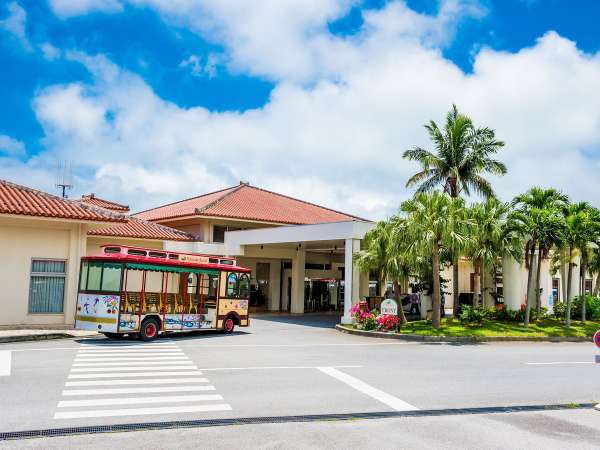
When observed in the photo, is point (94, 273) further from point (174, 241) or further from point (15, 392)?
point (174, 241)

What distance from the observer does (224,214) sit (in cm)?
3375

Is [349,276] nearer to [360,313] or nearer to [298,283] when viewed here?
[360,313]

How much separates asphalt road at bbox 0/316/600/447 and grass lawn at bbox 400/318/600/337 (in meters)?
3.87

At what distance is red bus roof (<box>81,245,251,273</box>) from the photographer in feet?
60.2

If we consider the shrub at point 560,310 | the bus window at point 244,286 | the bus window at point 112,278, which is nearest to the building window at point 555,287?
the shrub at point 560,310

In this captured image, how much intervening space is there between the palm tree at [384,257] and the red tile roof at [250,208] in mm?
10326

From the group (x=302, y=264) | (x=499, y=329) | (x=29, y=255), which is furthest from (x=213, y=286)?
(x=302, y=264)

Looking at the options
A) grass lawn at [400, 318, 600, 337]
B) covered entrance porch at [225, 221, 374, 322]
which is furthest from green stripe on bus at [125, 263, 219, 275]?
grass lawn at [400, 318, 600, 337]

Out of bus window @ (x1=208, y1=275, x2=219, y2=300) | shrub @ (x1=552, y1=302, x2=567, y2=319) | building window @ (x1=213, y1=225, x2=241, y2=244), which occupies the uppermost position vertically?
building window @ (x1=213, y1=225, x2=241, y2=244)

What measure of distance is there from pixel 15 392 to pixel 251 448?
5.22 metres

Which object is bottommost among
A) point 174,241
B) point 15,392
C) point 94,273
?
point 15,392

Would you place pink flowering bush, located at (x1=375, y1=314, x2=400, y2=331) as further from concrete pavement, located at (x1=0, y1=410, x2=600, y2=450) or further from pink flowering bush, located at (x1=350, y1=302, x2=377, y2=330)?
concrete pavement, located at (x1=0, y1=410, x2=600, y2=450)

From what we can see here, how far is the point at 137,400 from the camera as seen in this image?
973 cm

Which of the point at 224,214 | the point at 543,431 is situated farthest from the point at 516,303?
the point at 543,431
